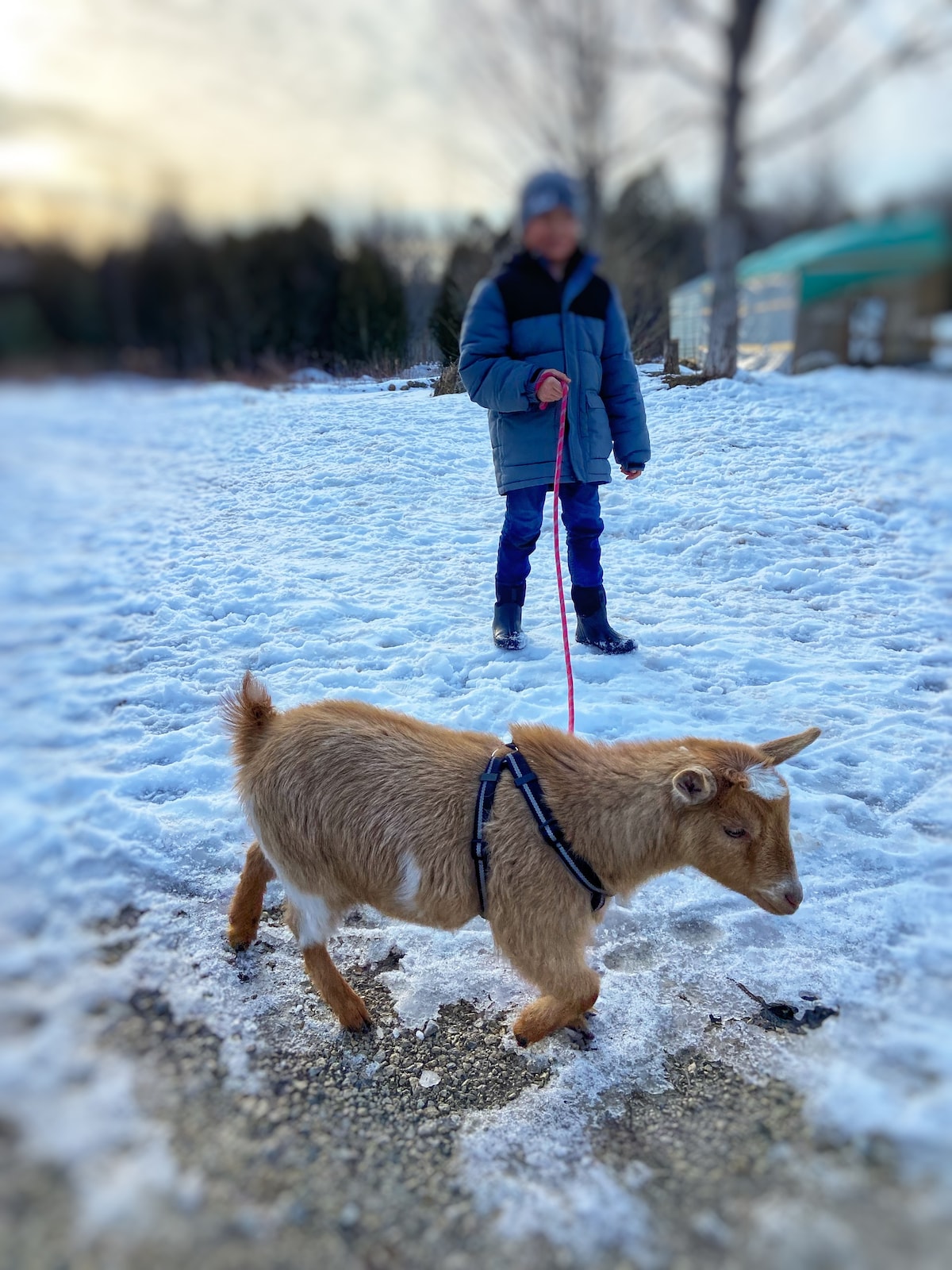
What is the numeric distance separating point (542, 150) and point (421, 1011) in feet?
10.2


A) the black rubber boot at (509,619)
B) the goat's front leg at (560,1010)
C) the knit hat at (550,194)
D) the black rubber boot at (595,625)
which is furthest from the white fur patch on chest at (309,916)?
the knit hat at (550,194)

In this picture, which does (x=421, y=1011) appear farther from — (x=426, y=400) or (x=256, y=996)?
(x=426, y=400)

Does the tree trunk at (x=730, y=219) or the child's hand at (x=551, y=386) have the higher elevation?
the tree trunk at (x=730, y=219)

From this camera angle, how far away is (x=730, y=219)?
9.23 ft

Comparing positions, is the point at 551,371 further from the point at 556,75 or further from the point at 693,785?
the point at 693,785

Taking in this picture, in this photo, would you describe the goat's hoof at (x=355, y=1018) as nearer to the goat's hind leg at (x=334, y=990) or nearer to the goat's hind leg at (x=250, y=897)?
the goat's hind leg at (x=334, y=990)

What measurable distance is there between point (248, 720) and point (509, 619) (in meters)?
1.34

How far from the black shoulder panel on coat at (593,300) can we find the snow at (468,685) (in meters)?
0.54

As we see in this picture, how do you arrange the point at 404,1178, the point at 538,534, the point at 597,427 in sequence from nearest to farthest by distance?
the point at 404,1178
the point at 597,427
the point at 538,534

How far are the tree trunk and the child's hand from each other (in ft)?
2.51

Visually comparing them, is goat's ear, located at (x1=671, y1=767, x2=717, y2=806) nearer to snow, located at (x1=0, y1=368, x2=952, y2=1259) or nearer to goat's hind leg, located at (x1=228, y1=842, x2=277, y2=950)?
snow, located at (x1=0, y1=368, x2=952, y2=1259)

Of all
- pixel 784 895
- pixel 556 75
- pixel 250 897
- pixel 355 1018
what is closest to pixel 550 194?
pixel 556 75

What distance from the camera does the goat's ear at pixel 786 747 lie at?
2594 millimetres

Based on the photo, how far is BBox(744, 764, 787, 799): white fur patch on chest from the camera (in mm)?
2498
